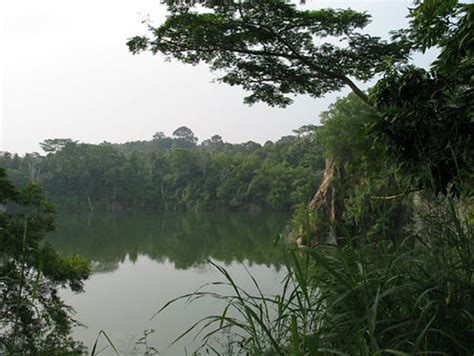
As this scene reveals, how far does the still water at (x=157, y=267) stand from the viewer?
6.73 meters

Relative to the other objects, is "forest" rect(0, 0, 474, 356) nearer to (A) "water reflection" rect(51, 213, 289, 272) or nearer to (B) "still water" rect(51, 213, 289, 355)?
(B) "still water" rect(51, 213, 289, 355)

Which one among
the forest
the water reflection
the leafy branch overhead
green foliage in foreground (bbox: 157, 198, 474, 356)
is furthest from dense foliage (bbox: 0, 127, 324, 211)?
green foliage in foreground (bbox: 157, 198, 474, 356)

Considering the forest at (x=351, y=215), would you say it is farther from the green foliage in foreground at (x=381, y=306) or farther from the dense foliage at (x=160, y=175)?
the dense foliage at (x=160, y=175)

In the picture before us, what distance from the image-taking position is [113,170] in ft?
109

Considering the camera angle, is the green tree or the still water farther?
the still water

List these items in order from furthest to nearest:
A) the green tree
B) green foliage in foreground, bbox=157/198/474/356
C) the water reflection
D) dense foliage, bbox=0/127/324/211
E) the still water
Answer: dense foliage, bbox=0/127/324/211 < the water reflection < the still water < the green tree < green foliage in foreground, bbox=157/198/474/356

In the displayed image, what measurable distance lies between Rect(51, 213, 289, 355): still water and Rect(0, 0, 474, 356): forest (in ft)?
0.68

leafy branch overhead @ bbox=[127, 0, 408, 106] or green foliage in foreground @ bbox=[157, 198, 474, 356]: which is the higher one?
leafy branch overhead @ bbox=[127, 0, 408, 106]

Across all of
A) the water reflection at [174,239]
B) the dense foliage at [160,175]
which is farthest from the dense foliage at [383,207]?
the dense foliage at [160,175]

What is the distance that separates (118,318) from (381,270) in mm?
7474

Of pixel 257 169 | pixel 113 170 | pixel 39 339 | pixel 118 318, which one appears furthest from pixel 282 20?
pixel 113 170

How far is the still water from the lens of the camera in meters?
6.73

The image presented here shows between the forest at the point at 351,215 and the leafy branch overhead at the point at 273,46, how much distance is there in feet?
0.04

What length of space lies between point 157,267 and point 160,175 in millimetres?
23604
